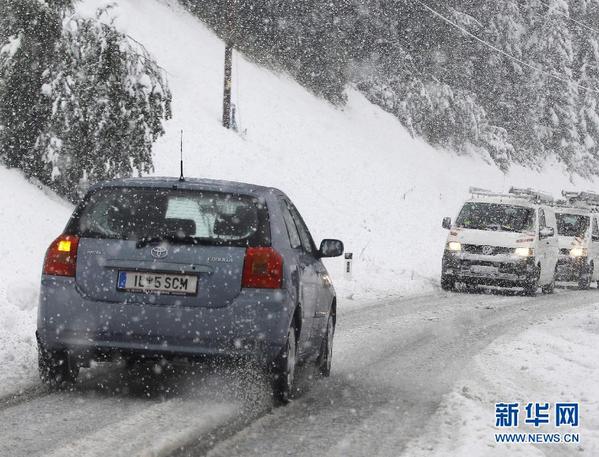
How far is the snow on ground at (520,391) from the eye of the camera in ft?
21.6

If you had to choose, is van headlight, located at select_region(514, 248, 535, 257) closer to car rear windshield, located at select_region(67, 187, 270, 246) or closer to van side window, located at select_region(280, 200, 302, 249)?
van side window, located at select_region(280, 200, 302, 249)

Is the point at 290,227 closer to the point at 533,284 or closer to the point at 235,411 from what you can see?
the point at 235,411

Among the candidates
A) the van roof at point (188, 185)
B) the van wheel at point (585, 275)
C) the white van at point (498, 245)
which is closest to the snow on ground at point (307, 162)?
the white van at point (498, 245)

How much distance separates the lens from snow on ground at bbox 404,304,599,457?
6590 millimetres

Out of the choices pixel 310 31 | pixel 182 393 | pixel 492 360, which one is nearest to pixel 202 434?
pixel 182 393

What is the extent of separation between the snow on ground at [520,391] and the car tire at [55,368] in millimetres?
2690

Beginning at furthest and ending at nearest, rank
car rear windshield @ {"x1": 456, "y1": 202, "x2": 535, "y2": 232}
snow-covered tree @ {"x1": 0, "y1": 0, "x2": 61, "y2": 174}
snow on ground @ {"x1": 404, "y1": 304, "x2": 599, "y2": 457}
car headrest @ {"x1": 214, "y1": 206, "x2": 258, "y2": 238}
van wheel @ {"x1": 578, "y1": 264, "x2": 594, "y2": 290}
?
van wheel @ {"x1": 578, "y1": 264, "x2": 594, "y2": 290} → car rear windshield @ {"x1": 456, "y1": 202, "x2": 535, "y2": 232} → snow-covered tree @ {"x1": 0, "y1": 0, "x2": 61, "y2": 174} → car headrest @ {"x1": 214, "y1": 206, "x2": 258, "y2": 238} → snow on ground @ {"x1": 404, "y1": 304, "x2": 599, "y2": 457}

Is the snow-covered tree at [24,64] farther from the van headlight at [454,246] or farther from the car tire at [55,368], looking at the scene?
the car tire at [55,368]

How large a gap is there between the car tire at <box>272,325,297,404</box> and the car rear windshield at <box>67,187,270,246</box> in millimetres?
759

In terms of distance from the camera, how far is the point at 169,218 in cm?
772

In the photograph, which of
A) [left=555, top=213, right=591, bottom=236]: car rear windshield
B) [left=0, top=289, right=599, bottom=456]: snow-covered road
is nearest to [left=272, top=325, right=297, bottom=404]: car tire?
[left=0, top=289, right=599, bottom=456]: snow-covered road

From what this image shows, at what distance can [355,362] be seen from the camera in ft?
34.4

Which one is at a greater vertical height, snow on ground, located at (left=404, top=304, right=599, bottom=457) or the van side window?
the van side window

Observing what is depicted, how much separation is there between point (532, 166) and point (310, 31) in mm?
25042
